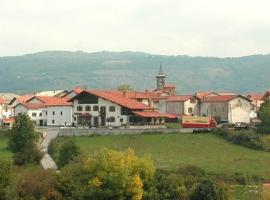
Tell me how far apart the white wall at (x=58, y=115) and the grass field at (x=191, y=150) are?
2117 cm

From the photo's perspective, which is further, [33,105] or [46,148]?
[33,105]

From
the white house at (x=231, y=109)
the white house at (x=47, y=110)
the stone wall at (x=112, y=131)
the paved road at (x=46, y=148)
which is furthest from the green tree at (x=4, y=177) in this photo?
the white house at (x=231, y=109)

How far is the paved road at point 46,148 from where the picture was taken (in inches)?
2734

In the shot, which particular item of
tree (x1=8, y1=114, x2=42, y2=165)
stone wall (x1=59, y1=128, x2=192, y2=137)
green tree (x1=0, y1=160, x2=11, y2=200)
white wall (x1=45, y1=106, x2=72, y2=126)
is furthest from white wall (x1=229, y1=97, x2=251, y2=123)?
green tree (x1=0, y1=160, x2=11, y2=200)

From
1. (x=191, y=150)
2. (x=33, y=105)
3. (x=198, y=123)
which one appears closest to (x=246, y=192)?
(x=191, y=150)

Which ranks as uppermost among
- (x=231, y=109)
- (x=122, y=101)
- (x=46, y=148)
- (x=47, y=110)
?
(x=122, y=101)

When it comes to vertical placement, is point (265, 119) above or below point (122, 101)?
below

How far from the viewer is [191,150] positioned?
258ft

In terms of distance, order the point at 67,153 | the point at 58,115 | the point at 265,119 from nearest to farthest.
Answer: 1. the point at 67,153
2. the point at 265,119
3. the point at 58,115

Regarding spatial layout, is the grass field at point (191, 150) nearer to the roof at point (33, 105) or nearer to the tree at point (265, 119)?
the tree at point (265, 119)

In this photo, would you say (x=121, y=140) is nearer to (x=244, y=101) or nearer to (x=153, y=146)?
(x=153, y=146)

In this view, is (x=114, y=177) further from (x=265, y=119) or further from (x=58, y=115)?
(x=58, y=115)

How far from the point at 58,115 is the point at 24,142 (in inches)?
1437

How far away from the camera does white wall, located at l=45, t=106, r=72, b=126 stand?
353 ft
